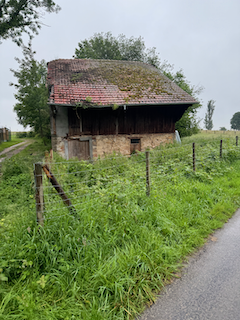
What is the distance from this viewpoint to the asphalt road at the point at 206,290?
7.61 feet

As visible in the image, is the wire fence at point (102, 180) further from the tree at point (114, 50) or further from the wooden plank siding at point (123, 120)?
the tree at point (114, 50)

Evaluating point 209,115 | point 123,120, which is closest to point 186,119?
point 123,120

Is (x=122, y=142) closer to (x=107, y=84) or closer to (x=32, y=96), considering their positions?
(x=107, y=84)

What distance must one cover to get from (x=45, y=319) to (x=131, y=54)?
91.8ft

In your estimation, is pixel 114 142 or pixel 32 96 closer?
pixel 114 142

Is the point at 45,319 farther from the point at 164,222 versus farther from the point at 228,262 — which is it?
the point at 228,262

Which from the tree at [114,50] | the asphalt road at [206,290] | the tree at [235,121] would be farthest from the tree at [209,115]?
the asphalt road at [206,290]

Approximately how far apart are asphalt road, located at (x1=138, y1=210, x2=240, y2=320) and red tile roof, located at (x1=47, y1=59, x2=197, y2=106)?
9257mm

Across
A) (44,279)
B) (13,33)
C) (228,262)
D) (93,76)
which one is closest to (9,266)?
(44,279)

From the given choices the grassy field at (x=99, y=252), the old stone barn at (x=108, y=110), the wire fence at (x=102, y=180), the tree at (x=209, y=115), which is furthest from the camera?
the tree at (x=209, y=115)

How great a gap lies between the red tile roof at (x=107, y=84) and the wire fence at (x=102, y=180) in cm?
450

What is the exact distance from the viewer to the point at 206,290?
8.68 feet

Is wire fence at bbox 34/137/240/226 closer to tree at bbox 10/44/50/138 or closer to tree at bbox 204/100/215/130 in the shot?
tree at bbox 10/44/50/138

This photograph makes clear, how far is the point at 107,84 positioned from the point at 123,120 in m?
2.49
